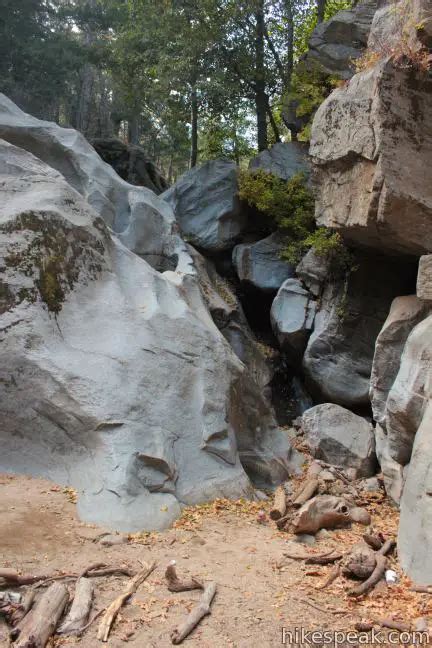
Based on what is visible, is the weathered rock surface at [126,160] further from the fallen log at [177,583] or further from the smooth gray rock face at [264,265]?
the fallen log at [177,583]

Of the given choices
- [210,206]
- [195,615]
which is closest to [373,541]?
[195,615]

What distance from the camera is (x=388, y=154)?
1002cm

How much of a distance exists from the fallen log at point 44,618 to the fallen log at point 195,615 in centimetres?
94

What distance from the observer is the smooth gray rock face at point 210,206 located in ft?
56.6

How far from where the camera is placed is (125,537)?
659cm

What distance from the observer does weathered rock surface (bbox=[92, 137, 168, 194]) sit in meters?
20.8

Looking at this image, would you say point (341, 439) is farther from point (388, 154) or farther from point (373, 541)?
point (388, 154)

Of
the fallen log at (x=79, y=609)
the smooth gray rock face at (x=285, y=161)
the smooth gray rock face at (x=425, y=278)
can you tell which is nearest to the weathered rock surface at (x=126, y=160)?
the smooth gray rock face at (x=285, y=161)

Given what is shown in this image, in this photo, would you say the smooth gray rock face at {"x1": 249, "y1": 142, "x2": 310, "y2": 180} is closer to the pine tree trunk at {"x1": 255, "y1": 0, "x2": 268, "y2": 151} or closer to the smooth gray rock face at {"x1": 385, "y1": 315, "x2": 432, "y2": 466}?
the pine tree trunk at {"x1": 255, "y1": 0, "x2": 268, "y2": 151}

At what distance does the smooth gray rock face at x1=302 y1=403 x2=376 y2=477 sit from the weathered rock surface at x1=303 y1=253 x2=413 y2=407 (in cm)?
197

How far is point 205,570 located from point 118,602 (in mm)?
1186

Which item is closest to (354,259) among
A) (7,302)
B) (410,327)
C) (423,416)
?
(410,327)

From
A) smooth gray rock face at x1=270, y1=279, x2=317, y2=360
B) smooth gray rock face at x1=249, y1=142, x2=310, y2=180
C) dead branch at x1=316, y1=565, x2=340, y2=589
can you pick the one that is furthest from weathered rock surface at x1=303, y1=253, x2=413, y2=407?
dead branch at x1=316, y1=565, x2=340, y2=589

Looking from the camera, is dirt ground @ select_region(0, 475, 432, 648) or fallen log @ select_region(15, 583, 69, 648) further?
dirt ground @ select_region(0, 475, 432, 648)
